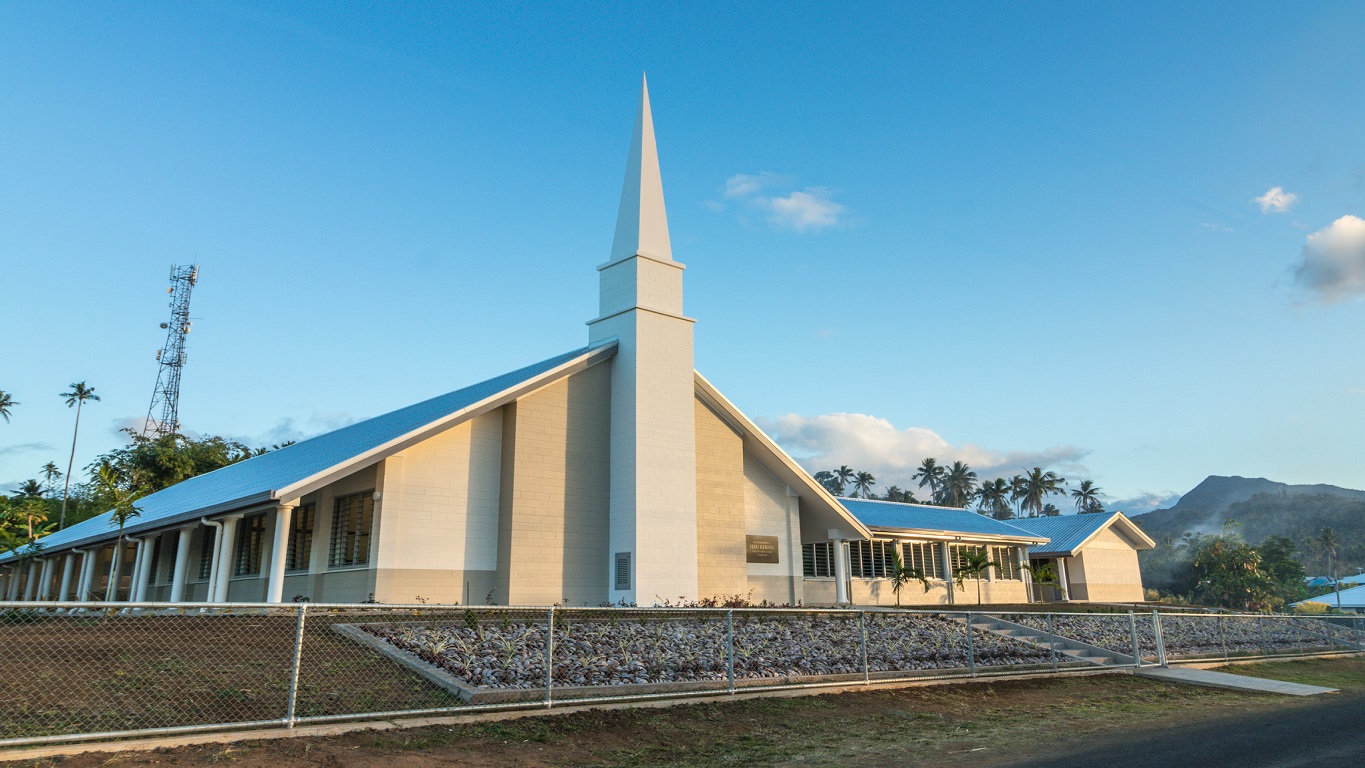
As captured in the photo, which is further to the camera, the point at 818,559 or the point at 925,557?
the point at 925,557

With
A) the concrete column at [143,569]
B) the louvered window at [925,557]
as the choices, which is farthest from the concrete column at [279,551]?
the louvered window at [925,557]

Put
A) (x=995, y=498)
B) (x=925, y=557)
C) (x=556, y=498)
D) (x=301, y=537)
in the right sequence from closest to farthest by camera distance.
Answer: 1. (x=556, y=498)
2. (x=301, y=537)
3. (x=925, y=557)
4. (x=995, y=498)

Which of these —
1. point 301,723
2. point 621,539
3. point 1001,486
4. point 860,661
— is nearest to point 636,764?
point 301,723

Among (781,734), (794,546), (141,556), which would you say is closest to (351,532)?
(141,556)

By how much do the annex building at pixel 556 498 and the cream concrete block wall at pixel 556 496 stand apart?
0.04m

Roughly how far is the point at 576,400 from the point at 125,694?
12951mm

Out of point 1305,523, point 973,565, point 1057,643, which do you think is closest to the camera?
point 1057,643

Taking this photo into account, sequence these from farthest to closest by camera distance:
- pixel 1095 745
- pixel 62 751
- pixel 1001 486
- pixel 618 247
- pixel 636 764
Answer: pixel 1001 486 < pixel 618 247 < pixel 1095 745 < pixel 636 764 < pixel 62 751

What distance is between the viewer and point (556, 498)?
20.6 metres

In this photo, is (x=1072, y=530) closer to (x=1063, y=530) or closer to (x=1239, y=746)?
(x=1063, y=530)

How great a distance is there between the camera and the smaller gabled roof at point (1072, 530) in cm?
4262

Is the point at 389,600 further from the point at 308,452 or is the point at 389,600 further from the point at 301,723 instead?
the point at 301,723

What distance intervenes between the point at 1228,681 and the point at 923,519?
2099 centimetres

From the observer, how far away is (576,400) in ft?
70.6
